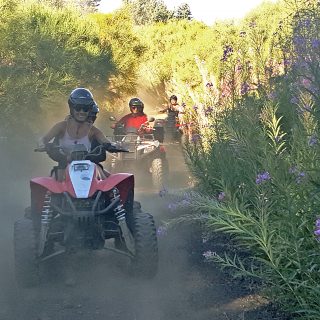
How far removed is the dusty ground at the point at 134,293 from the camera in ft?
17.4

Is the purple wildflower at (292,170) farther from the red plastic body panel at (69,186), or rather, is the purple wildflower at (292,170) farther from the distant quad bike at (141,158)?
the distant quad bike at (141,158)

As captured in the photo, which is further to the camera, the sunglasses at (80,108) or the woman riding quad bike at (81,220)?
the sunglasses at (80,108)

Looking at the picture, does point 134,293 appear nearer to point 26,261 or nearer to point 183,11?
point 26,261

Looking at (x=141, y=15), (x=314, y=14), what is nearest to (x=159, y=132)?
(x=314, y=14)

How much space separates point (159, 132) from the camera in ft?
46.1

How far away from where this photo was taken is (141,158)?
42.6 ft

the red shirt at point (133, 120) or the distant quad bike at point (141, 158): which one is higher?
the red shirt at point (133, 120)

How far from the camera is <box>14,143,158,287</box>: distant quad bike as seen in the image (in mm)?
6262

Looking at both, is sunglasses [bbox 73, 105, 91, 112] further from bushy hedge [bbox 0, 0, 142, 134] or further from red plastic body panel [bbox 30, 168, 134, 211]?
bushy hedge [bbox 0, 0, 142, 134]

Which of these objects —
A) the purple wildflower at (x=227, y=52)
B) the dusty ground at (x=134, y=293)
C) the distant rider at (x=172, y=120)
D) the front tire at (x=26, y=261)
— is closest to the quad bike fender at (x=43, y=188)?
the front tire at (x=26, y=261)

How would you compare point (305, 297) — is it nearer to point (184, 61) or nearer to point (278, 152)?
point (278, 152)

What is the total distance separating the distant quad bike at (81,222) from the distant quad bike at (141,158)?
19.8ft

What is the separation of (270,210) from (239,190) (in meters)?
1.13

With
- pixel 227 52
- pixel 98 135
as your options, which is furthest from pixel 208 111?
pixel 98 135
